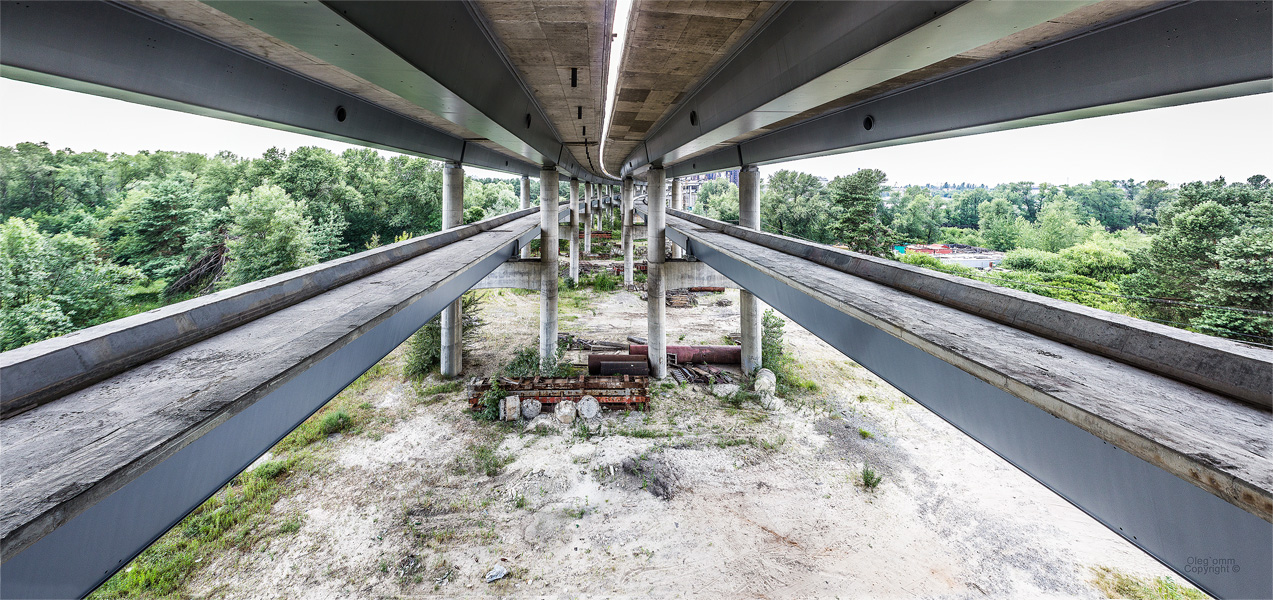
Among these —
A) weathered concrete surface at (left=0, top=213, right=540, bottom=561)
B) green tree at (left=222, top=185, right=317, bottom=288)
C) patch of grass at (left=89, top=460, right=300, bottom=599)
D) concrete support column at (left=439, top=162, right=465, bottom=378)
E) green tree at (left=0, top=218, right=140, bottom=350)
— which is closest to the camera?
weathered concrete surface at (left=0, top=213, right=540, bottom=561)

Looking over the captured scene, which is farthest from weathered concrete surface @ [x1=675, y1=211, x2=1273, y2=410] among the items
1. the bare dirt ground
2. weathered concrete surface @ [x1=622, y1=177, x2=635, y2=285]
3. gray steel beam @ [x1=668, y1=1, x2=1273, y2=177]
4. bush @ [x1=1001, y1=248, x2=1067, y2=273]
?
bush @ [x1=1001, y1=248, x2=1067, y2=273]

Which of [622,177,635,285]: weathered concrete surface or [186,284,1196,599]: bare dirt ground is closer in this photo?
[186,284,1196,599]: bare dirt ground

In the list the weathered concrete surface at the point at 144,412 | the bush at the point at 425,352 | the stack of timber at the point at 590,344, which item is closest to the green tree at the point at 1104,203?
the stack of timber at the point at 590,344

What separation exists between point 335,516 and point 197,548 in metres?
1.91

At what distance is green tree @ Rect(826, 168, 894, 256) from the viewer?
43031 mm

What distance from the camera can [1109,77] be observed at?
3561 millimetres

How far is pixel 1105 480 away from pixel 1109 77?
11.2 ft

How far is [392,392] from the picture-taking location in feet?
44.7

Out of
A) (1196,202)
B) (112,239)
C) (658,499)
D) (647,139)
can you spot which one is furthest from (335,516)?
(1196,202)

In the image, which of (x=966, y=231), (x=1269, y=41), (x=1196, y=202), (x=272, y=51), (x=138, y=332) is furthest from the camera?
(x=966, y=231)

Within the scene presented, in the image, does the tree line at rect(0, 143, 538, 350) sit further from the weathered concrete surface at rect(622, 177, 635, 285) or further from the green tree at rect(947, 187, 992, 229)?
the green tree at rect(947, 187, 992, 229)

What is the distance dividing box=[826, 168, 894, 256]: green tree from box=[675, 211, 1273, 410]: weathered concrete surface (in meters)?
41.8

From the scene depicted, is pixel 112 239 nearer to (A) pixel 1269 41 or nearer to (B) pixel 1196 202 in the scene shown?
(A) pixel 1269 41

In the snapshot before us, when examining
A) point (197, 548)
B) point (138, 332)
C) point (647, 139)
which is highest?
point (647, 139)
